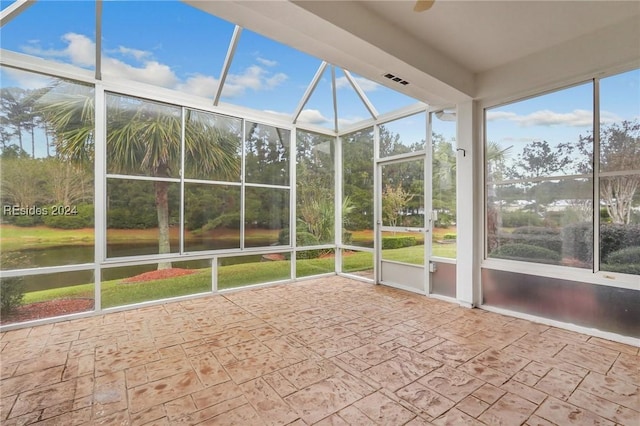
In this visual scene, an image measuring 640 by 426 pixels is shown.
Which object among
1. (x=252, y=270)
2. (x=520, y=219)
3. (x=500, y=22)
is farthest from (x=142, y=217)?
(x=520, y=219)

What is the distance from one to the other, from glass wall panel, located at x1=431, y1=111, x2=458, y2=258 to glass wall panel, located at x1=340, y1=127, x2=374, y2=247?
4.40ft

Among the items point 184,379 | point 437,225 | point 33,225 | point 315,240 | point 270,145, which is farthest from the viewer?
point 315,240

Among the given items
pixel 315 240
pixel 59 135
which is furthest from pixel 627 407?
pixel 59 135

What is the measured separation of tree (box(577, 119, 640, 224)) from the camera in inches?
119

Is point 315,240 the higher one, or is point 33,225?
point 33,225

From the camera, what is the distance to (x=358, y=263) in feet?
20.0

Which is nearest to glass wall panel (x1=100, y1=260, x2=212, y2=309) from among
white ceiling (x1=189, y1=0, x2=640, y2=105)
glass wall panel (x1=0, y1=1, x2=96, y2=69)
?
glass wall panel (x1=0, y1=1, x2=96, y2=69)

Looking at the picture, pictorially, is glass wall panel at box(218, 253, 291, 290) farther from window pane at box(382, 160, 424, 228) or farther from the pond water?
window pane at box(382, 160, 424, 228)

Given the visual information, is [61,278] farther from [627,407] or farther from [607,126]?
[607,126]

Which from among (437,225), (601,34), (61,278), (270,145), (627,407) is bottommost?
(627,407)

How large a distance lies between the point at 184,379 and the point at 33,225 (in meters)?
2.92

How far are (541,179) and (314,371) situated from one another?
3.57 metres

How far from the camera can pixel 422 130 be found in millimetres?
4895

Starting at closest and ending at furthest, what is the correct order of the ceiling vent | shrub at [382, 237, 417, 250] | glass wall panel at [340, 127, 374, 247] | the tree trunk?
the ceiling vent → the tree trunk → shrub at [382, 237, 417, 250] → glass wall panel at [340, 127, 374, 247]
